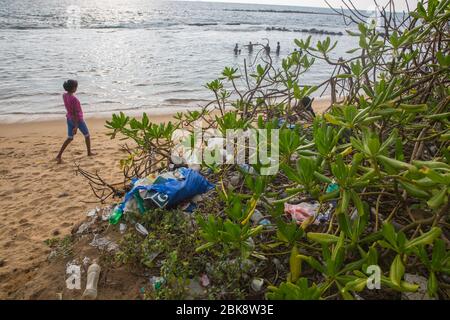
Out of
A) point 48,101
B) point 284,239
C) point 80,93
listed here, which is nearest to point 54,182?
point 284,239

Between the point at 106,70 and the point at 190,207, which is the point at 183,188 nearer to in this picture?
the point at 190,207

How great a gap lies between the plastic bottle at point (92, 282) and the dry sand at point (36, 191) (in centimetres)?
41

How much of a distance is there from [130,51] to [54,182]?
14.5m

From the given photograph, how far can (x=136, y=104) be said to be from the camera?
9477mm

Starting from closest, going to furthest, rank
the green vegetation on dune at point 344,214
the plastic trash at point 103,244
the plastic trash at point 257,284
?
the green vegetation on dune at point 344,214 < the plastic trash at point 257,284 < the plastic trash at point 103,244

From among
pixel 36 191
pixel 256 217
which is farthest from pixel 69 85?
pixel 256 217

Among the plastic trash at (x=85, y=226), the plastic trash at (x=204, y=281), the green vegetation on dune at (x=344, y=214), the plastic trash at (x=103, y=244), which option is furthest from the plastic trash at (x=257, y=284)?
the plastic trash at (x=85, y=226)

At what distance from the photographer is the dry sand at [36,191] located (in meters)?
2.77

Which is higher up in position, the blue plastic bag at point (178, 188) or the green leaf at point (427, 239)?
the green leaf at point (427, 239)

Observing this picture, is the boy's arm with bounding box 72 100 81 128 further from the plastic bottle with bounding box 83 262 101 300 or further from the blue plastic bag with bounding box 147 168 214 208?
the plastic bottle with bounding box 83 262 101 300

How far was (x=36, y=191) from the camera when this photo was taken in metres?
4.27

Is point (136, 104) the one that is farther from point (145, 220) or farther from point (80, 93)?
point (145, 220)

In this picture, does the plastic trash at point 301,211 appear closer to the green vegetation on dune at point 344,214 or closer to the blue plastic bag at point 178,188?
the green vegetation on dune at point 344,214

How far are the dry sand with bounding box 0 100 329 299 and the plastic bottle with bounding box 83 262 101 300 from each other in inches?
16.3
